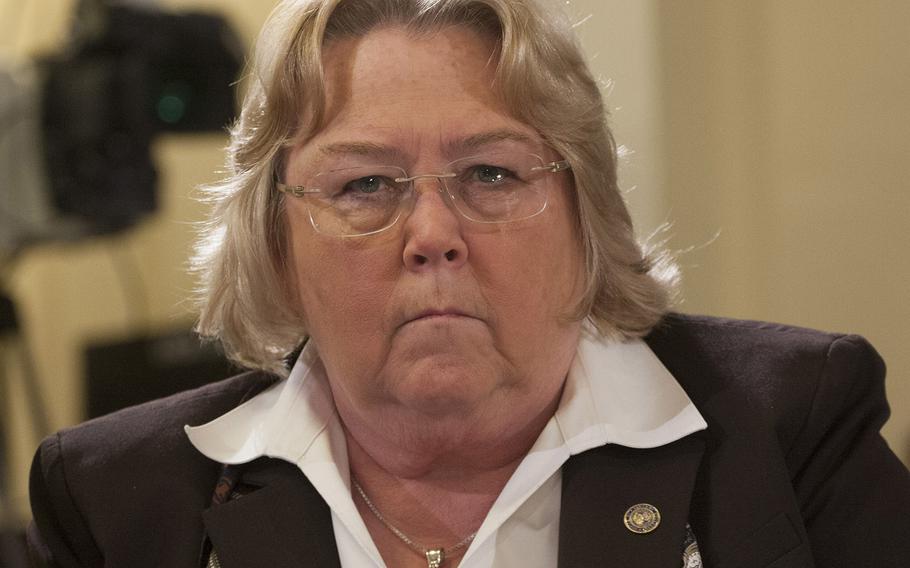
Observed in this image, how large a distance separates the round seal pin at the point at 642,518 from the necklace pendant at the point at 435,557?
0.26 m

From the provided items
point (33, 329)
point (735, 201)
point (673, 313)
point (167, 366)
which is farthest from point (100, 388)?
point (673, 313)

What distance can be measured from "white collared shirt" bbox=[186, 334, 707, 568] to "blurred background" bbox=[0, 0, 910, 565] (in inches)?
11.0

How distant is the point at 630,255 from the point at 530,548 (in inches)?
17.0

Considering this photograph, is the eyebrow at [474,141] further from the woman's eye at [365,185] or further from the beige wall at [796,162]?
the beige wall at [796,162]

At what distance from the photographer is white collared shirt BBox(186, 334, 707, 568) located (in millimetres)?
1553

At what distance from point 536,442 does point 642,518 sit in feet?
0.59

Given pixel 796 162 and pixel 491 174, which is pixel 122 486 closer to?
pixel 491 174

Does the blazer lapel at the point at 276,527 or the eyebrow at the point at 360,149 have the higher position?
the eyebrow at the point at 360,149

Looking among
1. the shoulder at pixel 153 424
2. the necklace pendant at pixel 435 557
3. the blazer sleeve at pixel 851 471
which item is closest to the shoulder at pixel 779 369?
the blazer sleeve at pixel 851 471

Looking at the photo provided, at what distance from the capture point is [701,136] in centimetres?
283

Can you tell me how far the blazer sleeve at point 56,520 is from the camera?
1699mm

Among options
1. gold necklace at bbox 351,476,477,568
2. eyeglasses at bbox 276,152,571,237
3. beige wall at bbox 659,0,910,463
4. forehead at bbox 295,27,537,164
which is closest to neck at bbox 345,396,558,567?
gold necklace at bbox 351,476,477,568

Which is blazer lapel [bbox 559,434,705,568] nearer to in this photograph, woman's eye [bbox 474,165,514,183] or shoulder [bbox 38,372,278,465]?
woman's eye [bbox 474,165,514,183]

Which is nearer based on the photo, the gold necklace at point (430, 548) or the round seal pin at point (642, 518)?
the round seal pin at point (642, 518)
